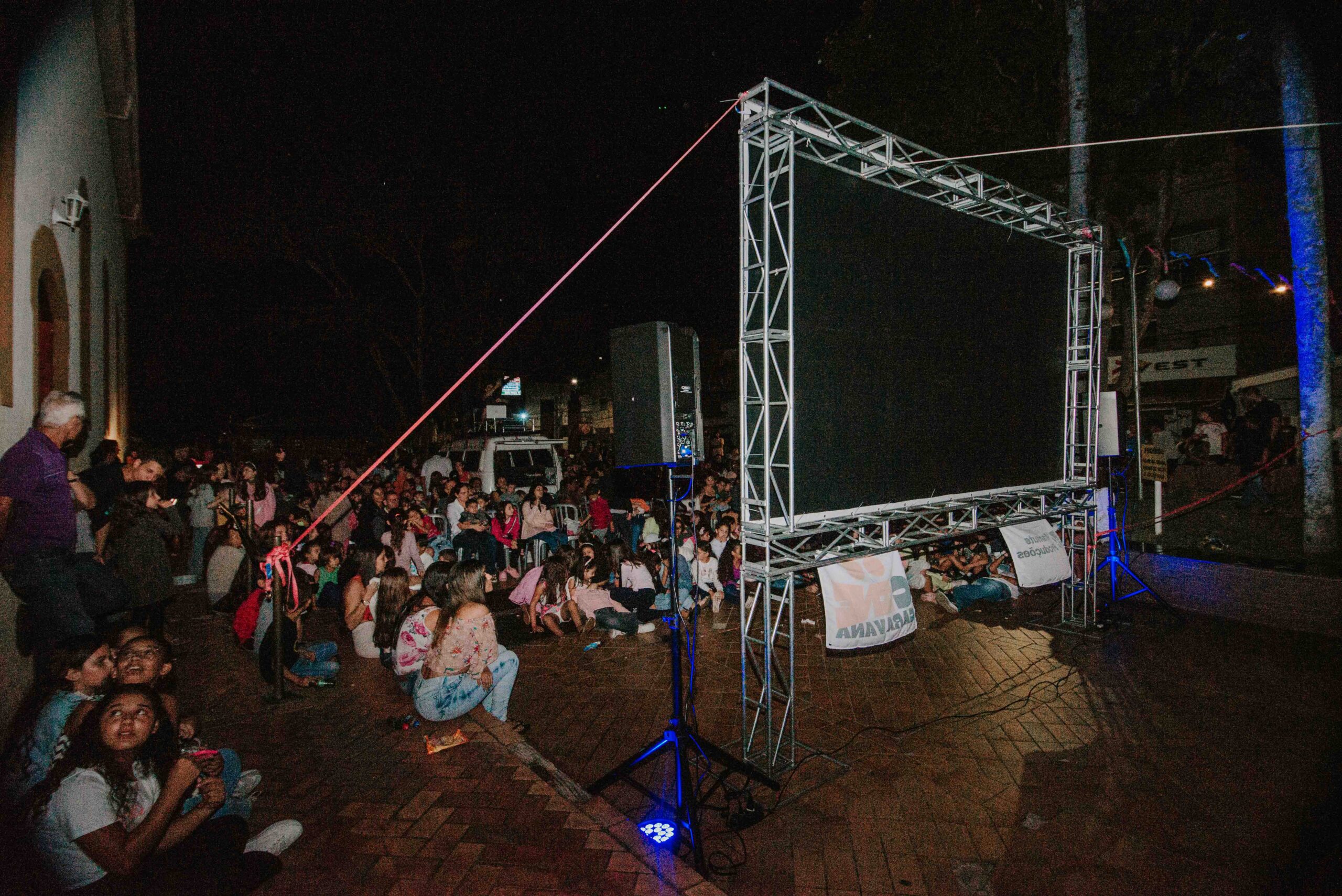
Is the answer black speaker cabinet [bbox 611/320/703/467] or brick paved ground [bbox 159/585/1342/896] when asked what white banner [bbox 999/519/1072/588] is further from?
black speaker cabinet [bbox 611/320/703/467]

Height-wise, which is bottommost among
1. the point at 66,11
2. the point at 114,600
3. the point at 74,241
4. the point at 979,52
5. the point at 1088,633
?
the point at 1088,633

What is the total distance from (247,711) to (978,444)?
703cm

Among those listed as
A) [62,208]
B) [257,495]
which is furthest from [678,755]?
[257,495]

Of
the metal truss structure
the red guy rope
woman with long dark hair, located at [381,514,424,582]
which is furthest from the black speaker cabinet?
the red guy rope

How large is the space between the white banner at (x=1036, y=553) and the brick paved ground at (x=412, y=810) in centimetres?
482

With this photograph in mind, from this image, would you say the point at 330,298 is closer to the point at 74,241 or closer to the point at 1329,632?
the point at 74,241

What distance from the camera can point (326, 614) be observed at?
28.3ft

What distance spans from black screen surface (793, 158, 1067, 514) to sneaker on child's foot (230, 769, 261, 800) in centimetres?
391

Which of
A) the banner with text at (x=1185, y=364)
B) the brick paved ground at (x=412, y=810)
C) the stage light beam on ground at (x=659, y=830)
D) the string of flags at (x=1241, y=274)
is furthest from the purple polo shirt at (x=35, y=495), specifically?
the banner with text at (x=1185, y=364)

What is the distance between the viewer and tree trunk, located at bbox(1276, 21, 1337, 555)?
27.8 ft

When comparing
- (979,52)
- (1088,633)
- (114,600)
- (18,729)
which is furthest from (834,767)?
(979,52)

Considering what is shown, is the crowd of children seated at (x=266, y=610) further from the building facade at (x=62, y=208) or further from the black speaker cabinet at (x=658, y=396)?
Result: the building facade at (x=62, y=208)

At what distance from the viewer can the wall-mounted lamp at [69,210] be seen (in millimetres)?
6281

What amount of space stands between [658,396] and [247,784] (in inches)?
136
